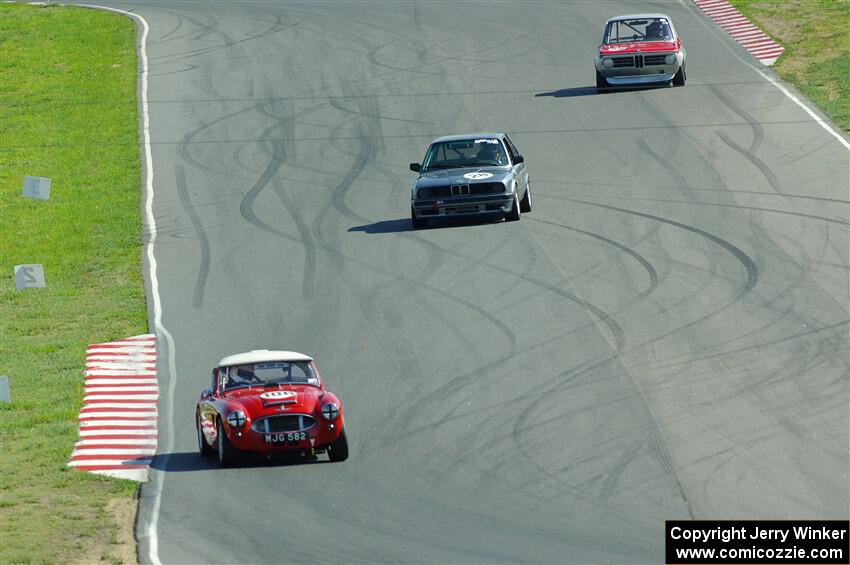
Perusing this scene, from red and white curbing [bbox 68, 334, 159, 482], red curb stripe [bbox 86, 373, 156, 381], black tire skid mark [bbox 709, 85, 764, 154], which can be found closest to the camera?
red and white curbing [bbox 68, 334, 159, 482]

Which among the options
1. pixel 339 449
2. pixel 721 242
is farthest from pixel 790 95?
pixel 339 449

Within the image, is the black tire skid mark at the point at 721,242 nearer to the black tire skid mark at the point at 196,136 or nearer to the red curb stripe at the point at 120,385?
the black tire skid mark at the point at 196,136

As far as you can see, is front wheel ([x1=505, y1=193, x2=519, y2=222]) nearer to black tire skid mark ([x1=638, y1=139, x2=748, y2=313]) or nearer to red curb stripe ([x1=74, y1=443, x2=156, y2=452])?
black tire skid mark ([x1=638, y1=139, x2=748, y2=313])

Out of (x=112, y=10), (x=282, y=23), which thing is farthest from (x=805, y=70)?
(x=112, y=10)

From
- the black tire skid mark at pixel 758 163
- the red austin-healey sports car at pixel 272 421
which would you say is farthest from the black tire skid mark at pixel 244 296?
the black tire skid mark at pixel 758 163

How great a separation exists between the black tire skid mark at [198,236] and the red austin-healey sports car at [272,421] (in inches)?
269

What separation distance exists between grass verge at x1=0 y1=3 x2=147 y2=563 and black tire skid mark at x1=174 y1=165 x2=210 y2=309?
3.01 ft

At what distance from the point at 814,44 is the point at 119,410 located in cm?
2540

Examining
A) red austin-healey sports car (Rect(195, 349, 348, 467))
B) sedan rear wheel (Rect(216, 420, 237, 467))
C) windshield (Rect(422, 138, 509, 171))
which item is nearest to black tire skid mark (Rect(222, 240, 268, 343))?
windshield (Rect(422, 138, 509, 171))

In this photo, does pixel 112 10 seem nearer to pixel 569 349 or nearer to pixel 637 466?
pixel 569 349

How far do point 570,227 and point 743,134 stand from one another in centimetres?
689

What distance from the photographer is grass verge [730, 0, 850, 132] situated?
3434cm

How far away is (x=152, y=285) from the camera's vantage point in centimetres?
2531

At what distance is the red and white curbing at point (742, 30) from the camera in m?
38.6
